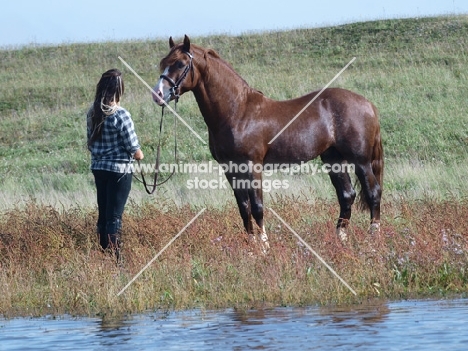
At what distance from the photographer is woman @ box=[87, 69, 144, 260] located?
9.58m

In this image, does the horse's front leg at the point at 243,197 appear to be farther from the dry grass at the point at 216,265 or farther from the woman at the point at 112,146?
the woman at the point at 112,146

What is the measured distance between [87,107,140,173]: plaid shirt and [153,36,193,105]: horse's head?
31.2 inches

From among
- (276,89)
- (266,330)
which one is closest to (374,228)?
(266,330)

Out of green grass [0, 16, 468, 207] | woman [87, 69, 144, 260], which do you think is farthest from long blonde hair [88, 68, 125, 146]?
green grass [0, 16, 468, 207]

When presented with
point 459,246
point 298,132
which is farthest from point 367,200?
point 459,246

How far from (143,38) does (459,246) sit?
36560 millimetres

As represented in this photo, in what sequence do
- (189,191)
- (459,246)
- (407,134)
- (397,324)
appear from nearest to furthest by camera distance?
(397,324) → (459,246) → (189,191) → (407,134)

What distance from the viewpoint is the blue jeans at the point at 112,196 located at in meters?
9.68

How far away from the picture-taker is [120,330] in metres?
7.36

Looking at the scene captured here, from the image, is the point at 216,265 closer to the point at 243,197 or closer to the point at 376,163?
the point at 243,197

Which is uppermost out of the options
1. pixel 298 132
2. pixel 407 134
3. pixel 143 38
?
pixel 143 38

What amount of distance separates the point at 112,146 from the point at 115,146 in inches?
1.2

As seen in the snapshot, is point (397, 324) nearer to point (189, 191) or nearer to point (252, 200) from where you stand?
point (252, 200)

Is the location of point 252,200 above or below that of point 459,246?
above
